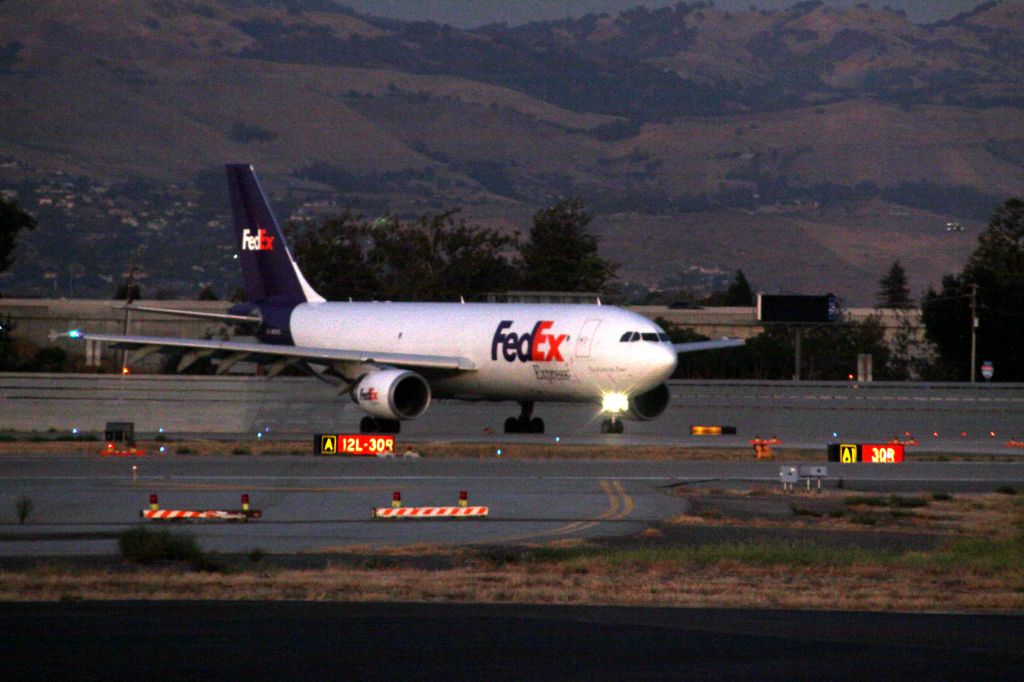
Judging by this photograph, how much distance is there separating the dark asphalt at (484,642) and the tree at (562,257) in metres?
98.3

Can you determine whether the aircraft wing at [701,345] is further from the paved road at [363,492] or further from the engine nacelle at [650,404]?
the paved road at [363,492]

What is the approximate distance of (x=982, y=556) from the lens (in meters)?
19.8

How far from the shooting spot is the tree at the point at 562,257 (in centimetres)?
11444

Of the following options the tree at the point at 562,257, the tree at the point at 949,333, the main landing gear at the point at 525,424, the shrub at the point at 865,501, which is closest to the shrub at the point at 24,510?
the shrub at the point at 865,501

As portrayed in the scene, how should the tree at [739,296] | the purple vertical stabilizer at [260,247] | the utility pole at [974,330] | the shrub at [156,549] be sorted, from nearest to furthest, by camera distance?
the shrub at [156,549] → the purple vertical stabilizer at [260,247] → the utility pole at [974,330] → the tree at [739,296]

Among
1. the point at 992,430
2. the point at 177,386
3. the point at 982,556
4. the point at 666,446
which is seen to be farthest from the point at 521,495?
the point at 992,430

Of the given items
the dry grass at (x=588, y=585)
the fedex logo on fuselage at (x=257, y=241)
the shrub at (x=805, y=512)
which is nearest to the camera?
the dry grass at (x=588, y=585)

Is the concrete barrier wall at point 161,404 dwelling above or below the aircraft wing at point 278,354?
below

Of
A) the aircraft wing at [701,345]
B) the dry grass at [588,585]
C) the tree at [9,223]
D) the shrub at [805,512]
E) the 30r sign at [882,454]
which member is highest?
the tree at [9,223]

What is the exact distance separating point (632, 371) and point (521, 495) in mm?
14471

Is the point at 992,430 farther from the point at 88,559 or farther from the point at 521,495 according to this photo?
the point at 88,559

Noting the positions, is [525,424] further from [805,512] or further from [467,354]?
[805,512]

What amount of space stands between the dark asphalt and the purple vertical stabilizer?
3714 cm

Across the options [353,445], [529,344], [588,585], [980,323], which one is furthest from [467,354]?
[980,323]
